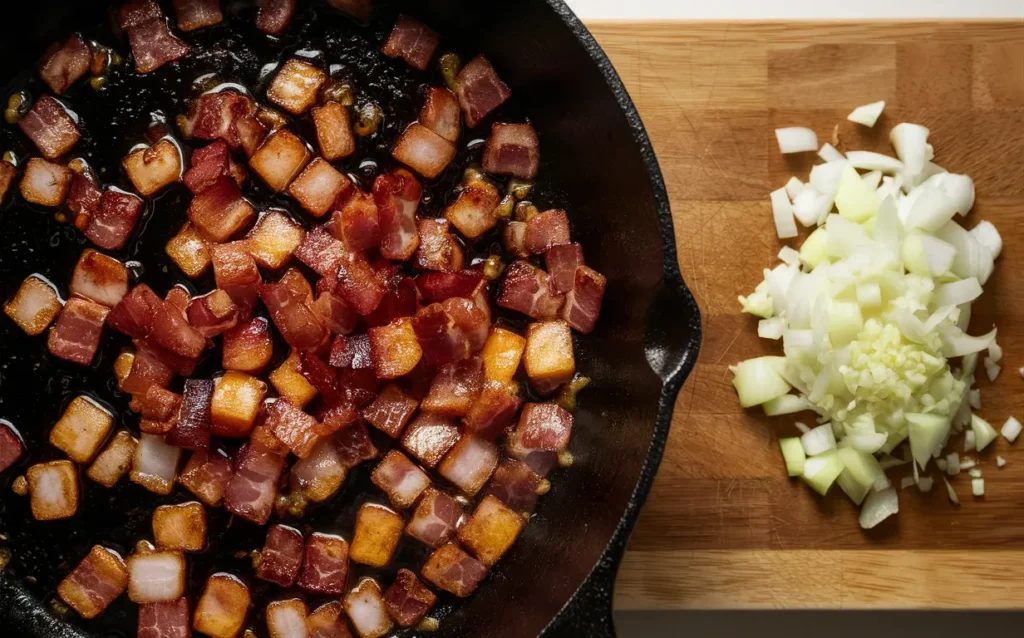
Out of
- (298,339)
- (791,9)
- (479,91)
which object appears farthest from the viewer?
(791,9)

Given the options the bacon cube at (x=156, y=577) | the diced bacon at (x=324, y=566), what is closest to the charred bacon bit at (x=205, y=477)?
the bacon cube at (x=156, y=577)

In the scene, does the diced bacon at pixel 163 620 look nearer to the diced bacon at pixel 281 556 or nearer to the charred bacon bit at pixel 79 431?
the diced bacon at pixel 281 556

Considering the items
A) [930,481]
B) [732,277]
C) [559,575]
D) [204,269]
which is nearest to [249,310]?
[204,269]

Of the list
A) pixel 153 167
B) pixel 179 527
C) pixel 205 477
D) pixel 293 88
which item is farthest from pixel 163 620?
pixel 293 88

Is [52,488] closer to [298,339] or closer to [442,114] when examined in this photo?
[298,339]

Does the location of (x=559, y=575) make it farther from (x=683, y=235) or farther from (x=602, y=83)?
(x=602, y=83)

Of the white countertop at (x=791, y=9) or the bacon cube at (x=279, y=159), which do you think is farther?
the white countertop at (x=791, y=9)
